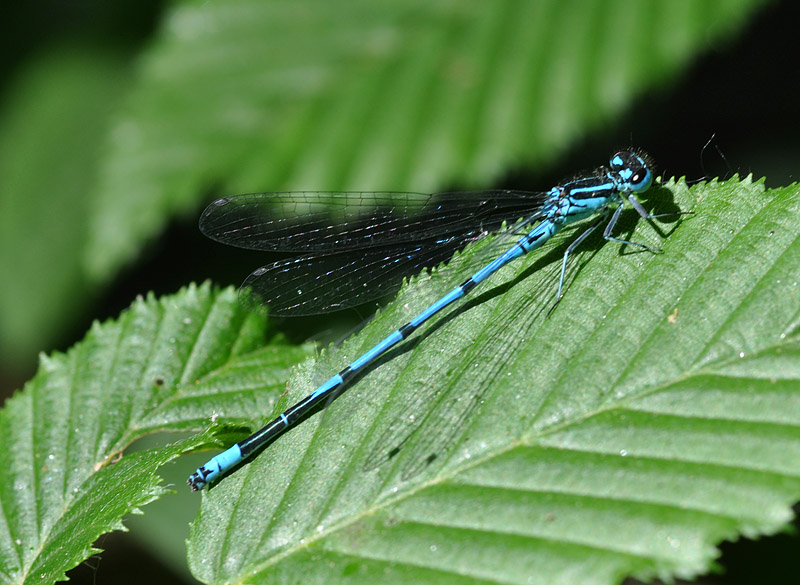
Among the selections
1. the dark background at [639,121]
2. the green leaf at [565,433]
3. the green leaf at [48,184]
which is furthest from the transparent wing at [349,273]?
the green leaf at [48,184]

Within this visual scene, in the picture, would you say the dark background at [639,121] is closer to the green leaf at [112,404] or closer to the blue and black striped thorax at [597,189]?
the blue and black striped thorax at [597,189]

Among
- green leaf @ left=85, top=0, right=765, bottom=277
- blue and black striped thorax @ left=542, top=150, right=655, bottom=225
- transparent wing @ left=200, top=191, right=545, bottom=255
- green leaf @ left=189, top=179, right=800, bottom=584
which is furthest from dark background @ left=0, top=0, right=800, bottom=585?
green leaf @ left=189, top=179, right=800, bottom=584

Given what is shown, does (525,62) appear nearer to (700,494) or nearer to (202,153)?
(202,153)

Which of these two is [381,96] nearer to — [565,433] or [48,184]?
[48,184]

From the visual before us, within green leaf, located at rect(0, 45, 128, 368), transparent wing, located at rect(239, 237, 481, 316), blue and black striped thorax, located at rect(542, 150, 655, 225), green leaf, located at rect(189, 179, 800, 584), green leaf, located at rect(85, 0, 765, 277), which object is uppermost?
green leaf, located at rect(0, 45, 128, 368)

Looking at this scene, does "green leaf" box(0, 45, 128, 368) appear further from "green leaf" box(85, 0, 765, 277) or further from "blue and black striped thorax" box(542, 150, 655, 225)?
"blue and black striped thorax" box(542, 150, 655, 225)

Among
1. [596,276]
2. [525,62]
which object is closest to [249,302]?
[596,276]
